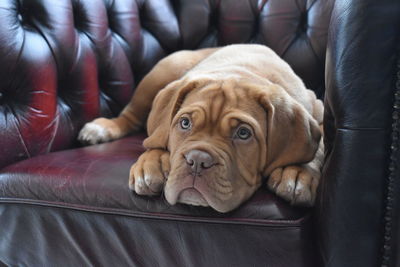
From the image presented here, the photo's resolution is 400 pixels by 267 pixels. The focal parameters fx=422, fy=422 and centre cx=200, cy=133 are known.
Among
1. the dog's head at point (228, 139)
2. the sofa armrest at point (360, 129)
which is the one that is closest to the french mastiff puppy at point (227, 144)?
the dog's head at point (228, 139)

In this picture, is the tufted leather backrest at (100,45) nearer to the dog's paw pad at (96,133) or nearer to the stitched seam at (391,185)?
the dog's paw pad at (96,133)

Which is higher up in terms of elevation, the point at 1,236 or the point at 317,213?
the point at 317,213

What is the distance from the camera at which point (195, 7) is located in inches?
104

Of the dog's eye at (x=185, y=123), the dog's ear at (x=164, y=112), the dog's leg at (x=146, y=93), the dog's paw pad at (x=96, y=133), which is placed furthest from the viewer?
the dog's leg at (x=146, y=93)

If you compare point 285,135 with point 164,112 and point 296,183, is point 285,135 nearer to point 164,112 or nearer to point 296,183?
point 296,183

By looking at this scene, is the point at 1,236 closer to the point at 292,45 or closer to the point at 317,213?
the point at 317,213

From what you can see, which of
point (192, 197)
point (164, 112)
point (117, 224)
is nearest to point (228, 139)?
point (192, 197)

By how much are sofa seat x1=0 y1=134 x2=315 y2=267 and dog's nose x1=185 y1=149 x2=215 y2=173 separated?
13 cm

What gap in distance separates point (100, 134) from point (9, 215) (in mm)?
599

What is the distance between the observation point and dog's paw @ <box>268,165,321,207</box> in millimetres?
1308

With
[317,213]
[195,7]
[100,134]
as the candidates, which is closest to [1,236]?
[100,134]

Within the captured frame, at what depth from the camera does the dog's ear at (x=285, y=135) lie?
1.44 metres

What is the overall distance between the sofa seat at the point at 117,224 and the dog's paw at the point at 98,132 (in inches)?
11.9

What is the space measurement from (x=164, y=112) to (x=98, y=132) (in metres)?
0.49
